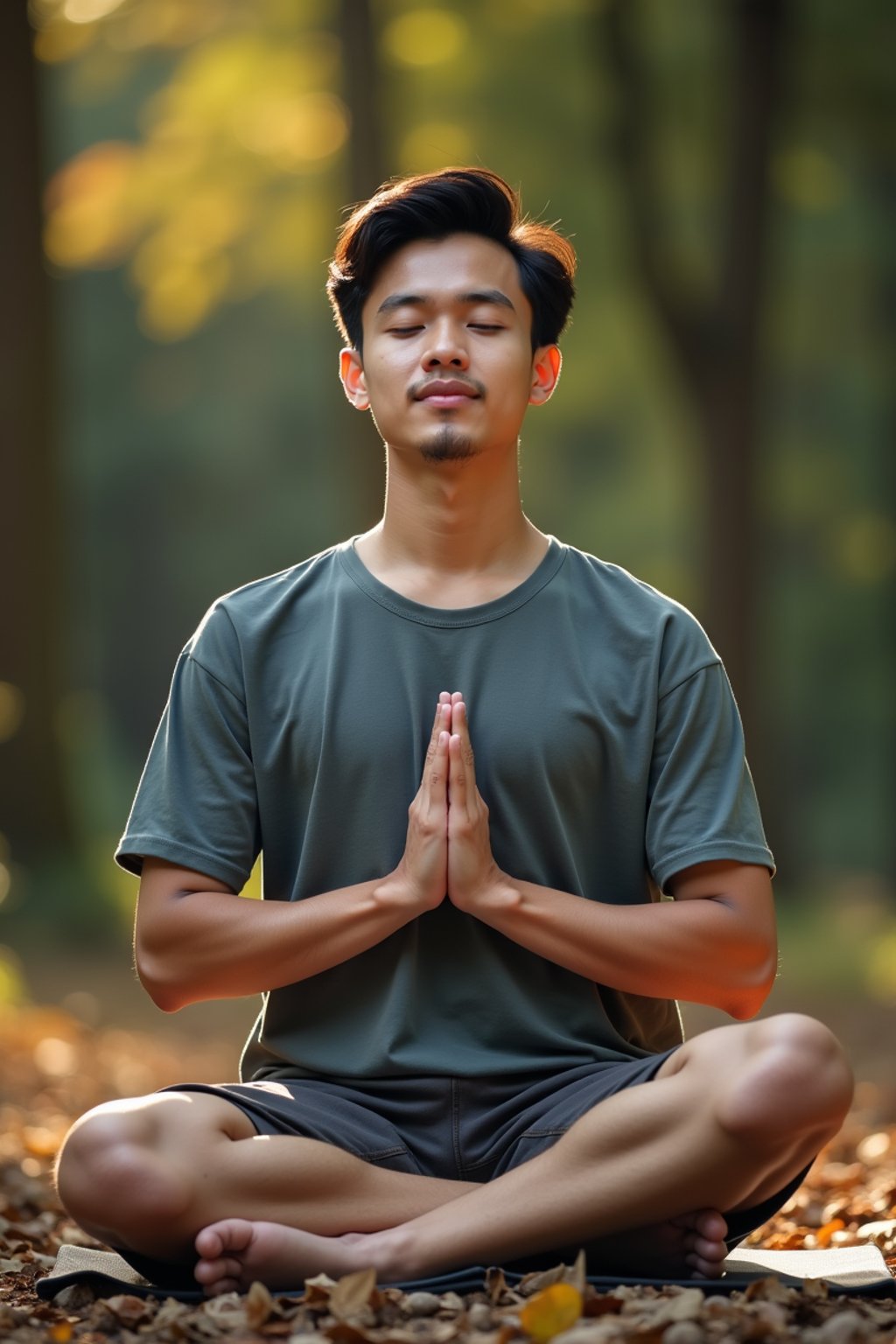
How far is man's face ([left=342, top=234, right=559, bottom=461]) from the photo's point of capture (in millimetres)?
3613

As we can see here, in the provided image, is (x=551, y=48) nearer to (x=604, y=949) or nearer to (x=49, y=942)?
(x=49, y=942)

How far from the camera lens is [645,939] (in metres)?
3.41

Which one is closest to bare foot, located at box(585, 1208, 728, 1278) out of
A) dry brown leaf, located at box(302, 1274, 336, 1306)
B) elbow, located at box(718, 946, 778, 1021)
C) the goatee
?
elbow, located at box(718, 946, 778, 1021)

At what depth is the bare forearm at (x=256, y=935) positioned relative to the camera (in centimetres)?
338

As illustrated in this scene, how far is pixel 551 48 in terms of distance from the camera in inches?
504

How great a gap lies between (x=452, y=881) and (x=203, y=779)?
0.58 metres

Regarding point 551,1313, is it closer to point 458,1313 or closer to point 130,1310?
point 458,1313

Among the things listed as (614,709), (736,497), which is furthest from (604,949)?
(736,497)

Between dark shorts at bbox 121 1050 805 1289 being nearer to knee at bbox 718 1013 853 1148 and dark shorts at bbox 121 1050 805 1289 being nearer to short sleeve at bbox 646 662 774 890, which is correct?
knee at bbox 718 1013 853 1148

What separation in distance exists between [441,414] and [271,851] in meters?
0.96

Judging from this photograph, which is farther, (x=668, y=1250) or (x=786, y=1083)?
(x=668, y=1250)

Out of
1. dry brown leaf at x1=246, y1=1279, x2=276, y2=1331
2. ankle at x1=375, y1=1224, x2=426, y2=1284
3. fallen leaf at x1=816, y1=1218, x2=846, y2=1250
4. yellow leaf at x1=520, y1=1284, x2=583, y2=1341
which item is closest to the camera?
yellow leaf at x1=520, y1=1284, x2=583, y2=1341

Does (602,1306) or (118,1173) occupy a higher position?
(118,1173)

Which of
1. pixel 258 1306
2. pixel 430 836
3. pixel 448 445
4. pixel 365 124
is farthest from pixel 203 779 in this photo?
pixel 365 124
